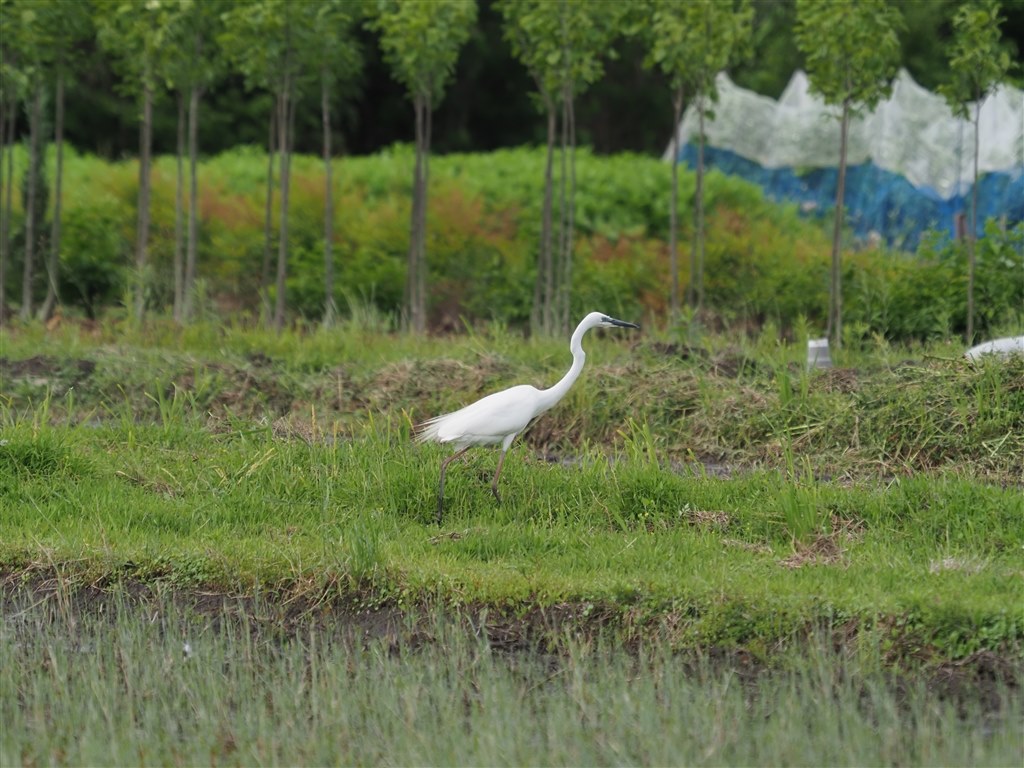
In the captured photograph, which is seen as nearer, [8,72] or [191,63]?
[8,72]

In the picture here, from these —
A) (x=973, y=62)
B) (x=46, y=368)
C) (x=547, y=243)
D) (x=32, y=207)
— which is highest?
(x=973, y=62)

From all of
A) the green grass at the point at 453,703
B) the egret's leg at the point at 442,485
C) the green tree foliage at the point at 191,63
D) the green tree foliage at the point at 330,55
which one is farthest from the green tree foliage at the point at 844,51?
the green grass at the point at 453,703

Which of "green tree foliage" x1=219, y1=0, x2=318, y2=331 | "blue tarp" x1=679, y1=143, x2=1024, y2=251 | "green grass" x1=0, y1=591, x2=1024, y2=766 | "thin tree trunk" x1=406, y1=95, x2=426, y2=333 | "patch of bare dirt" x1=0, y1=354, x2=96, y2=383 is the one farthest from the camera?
"blue tarp" x1=679, y1=143, x2=1024, y2=251

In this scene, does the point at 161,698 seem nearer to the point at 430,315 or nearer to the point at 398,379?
the point at 398,379

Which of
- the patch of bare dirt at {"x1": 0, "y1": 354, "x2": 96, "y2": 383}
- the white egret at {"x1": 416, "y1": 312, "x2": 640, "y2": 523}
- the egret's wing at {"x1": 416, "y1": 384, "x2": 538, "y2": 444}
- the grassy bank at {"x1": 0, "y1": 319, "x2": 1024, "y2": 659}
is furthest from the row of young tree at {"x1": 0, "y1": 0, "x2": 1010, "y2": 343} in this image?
the egret's wing at {"x1": 416, "y1": 384, "x2": 538, "y2": 444}

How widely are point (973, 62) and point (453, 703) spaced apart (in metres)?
9.28

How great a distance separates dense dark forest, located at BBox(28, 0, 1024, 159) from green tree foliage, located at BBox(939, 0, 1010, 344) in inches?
631

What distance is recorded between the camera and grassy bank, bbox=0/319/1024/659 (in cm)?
658

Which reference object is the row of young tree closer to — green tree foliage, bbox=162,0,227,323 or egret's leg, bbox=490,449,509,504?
green tree foliage, bbox=162,0,227,323

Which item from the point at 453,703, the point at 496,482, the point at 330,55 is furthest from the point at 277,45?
the point at 453,703

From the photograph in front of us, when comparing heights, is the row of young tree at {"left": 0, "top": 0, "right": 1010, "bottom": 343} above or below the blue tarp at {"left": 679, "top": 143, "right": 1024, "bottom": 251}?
above

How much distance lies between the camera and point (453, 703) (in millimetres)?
5598

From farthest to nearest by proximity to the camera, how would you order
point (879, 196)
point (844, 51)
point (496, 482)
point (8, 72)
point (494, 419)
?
1. point (879, 196)
2. point (8, 72)
3. point (844, 51)
4. point (496, 482)
5. point (494, 419)

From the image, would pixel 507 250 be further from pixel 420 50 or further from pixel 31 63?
pixel 31 63
